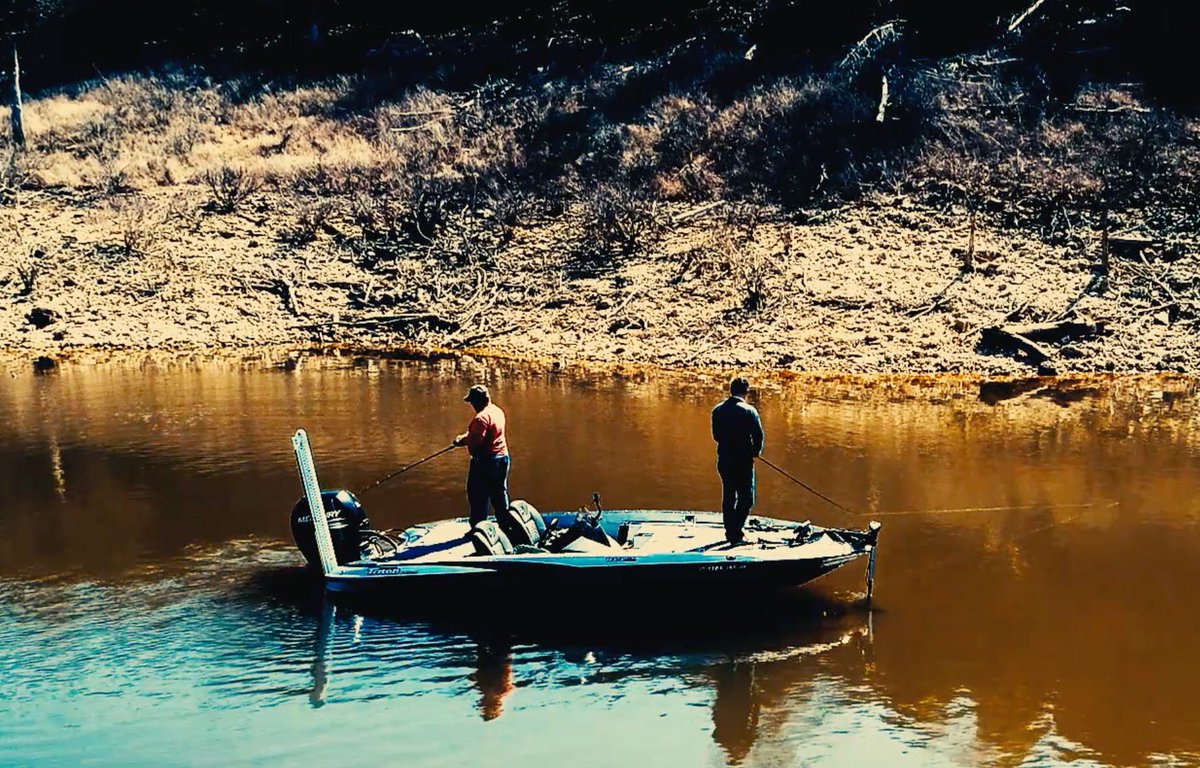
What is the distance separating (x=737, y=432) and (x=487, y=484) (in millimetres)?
2267

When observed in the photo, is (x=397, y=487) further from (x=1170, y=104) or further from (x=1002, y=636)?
(x=1170, y=104)

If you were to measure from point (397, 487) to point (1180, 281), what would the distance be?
17.2 metres

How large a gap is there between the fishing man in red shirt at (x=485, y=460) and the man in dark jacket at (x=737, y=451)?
1921 mm

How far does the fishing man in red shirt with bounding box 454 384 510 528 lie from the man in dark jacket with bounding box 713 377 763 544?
6.30 feet

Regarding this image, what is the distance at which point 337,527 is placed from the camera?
11.0 meters

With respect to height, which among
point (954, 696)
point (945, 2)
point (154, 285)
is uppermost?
point (945, 2)

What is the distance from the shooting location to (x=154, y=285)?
1136 inches

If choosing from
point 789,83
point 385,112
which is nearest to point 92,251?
point 385,112

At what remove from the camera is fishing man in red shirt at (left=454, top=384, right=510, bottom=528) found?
11164 millimetres

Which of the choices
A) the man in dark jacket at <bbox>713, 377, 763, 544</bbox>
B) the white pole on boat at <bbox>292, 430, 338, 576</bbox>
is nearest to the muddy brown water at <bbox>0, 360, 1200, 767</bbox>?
the white pole on boat at <bbox>292, 430, 338, 576</bbox>

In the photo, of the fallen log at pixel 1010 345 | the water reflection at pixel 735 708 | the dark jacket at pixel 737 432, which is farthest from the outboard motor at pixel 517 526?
the fallen log at pixel 1010 345

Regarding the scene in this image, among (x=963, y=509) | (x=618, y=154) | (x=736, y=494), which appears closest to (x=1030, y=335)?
(x=963, y=509)

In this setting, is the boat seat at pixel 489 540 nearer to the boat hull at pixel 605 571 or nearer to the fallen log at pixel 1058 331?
the boat hull at pixel 605 571

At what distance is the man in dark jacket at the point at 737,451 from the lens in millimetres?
10727
